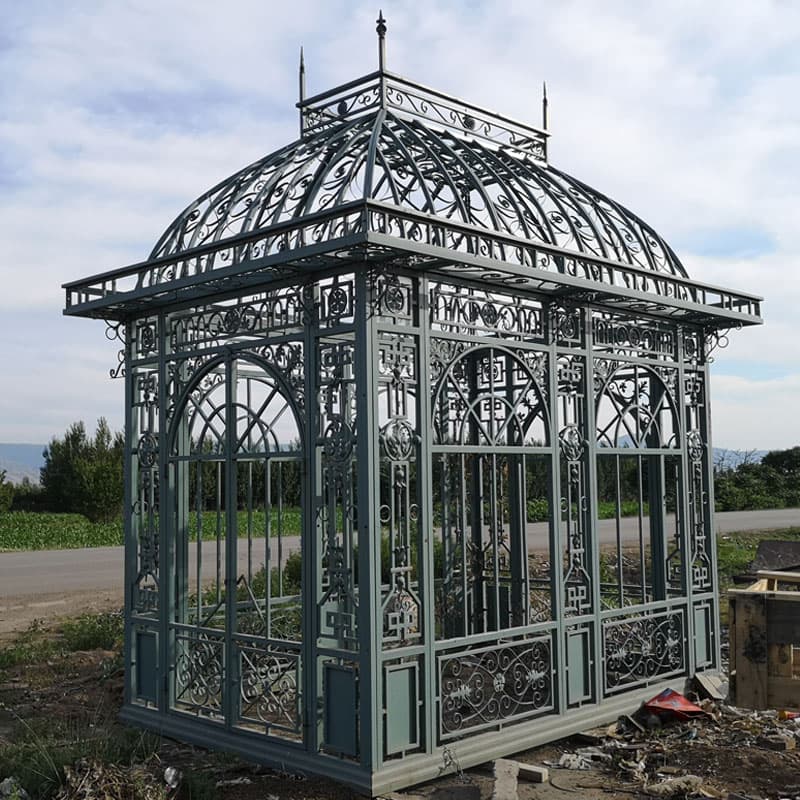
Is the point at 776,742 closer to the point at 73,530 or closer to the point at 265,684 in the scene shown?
the point at 265,684

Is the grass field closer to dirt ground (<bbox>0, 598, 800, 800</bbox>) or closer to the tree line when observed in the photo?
the tree line

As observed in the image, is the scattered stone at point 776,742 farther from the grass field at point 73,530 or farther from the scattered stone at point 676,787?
the grass field at point 73,530

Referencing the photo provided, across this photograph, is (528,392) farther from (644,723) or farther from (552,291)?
(644,723)

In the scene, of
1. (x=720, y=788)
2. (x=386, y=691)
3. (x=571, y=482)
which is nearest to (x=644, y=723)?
(x=720, y=788)

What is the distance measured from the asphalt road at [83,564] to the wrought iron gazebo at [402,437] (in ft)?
26.5

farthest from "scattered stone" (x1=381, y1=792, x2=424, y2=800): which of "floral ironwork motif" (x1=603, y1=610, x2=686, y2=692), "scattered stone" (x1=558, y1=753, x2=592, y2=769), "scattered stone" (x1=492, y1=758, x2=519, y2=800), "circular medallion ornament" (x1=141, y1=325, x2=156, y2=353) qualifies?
"circular medallion ornament" (x1=141, y1=325, x2=156, y2=353)

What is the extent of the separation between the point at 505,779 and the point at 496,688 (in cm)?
85

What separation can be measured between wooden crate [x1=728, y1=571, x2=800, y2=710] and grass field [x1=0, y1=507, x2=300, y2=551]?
61.6 feet

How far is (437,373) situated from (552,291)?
1.28 metres

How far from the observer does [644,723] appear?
755 cm

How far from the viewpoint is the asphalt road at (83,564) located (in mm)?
16109

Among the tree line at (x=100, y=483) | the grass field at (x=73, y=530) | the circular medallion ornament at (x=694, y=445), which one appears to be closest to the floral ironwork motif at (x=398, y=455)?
the circular medallion ornament at (x=694, y=445)

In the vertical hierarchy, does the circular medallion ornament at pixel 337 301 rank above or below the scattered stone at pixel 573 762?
above

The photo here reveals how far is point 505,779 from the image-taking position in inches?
235
